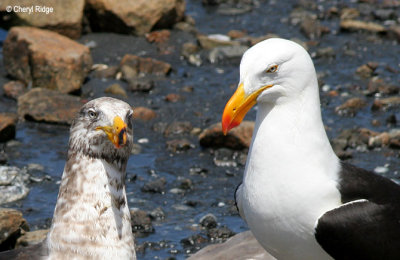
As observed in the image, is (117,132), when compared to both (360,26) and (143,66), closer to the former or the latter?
(143,66)

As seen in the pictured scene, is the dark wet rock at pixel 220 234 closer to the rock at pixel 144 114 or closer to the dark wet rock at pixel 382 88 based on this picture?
the rock at pixel 144 114

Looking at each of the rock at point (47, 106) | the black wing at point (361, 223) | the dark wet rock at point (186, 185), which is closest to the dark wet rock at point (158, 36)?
the rock at point (47, 106)

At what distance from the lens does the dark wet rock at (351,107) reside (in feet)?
30.9

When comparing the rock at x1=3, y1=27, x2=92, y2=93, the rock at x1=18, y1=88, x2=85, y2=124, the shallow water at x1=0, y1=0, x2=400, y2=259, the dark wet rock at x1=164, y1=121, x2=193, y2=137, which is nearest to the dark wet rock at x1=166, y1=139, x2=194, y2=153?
the shallow water at x1=0, y1=0, x2=400, y2=259

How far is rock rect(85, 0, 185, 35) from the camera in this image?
1117 cm

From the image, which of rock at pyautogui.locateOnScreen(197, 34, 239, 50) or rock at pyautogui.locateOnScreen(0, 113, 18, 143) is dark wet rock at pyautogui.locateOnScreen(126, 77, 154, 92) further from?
rock at pyautogui.locateOnScreen(0, 113, 18, 143)

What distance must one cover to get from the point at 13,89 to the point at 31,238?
3.35 m

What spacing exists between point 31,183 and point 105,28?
396cm

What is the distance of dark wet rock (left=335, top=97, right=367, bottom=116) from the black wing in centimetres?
426

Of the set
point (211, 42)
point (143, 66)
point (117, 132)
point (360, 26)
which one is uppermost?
point (117, 132)

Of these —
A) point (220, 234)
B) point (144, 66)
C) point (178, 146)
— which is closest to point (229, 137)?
point (178, 146)

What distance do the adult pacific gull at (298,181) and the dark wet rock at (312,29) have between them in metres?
6.72

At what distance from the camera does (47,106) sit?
29.8ft

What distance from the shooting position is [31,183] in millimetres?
7883
